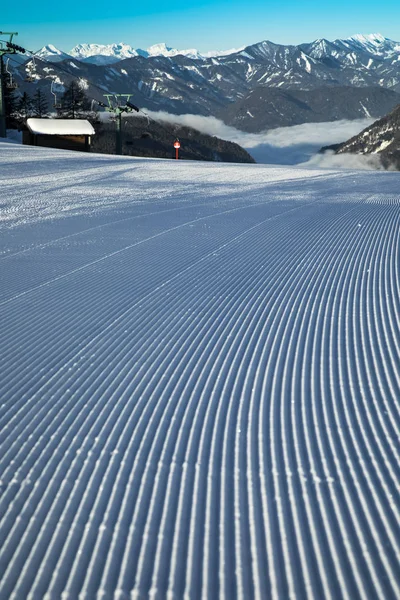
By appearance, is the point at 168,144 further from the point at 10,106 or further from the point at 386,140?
the point at 386,140

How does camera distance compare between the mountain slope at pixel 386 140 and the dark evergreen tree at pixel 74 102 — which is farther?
the mountain slope at pixel 386 140

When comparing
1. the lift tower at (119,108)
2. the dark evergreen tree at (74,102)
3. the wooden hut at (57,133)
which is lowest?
the wooden hut at (57,133)

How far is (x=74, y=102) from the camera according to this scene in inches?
2057

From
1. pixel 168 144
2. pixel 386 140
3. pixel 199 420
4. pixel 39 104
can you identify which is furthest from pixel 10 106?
pixel 386 140

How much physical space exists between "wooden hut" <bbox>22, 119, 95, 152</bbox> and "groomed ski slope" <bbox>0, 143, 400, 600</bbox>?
28628 mm

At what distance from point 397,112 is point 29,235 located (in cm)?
18837

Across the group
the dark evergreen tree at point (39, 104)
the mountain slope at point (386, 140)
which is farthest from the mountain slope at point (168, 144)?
the mountain slope at point (386, 140)

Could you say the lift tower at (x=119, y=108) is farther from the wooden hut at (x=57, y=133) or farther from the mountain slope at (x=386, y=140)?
the mountain slope at (x=386, y=140)

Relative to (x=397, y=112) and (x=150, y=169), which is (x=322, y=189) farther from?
(x=397, y=112)

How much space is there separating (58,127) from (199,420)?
110ft

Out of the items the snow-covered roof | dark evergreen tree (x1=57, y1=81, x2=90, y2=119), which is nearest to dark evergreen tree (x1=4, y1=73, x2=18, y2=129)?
the snow-covered roof

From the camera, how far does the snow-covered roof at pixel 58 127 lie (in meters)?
33.2

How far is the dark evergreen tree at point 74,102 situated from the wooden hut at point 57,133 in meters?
19.0

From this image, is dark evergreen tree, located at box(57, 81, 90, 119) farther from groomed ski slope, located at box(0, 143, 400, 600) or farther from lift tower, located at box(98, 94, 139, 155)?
groomed ski slope, located at box(0, 143, 400, 600)
